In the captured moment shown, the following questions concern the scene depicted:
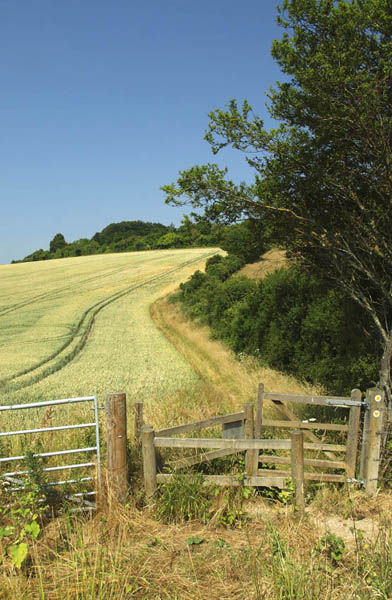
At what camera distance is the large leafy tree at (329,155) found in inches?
255

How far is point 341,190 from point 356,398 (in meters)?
3.58

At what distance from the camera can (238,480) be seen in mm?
5449

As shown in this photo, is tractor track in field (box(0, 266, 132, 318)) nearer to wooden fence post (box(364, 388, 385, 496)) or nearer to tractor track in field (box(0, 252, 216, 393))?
tractor track in field (box(0, 252, 216, 393))

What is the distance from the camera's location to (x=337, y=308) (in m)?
12.2

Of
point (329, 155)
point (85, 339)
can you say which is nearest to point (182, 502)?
point (329, 155)

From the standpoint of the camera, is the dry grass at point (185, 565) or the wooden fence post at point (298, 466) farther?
the wooden fence post at point (298, 466)

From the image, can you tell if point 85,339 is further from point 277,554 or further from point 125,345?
point 277,554

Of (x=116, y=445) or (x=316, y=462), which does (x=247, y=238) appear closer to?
(x=316, y=462)

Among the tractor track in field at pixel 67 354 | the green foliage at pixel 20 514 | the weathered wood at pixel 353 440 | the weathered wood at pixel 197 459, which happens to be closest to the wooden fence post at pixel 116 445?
the weathered wood at pixel 197 459

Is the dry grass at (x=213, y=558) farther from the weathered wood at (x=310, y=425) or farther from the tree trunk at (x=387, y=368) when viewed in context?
the tree trunk at (x=387, y=368)

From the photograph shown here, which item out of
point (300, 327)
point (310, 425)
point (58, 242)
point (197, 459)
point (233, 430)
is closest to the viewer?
point (197, 459)

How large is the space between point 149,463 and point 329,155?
5.55 metres

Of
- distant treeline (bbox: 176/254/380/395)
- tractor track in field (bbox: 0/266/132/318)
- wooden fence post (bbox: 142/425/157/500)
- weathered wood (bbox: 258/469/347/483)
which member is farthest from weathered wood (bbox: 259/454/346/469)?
tractor track in field (bbox: 0/266/132/318)

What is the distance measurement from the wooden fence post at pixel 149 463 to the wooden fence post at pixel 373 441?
8.89ft
